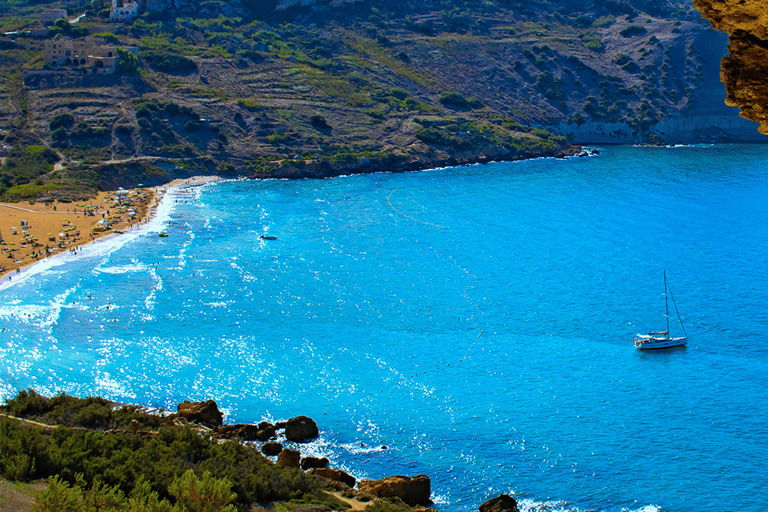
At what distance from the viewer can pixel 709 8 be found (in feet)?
25.4

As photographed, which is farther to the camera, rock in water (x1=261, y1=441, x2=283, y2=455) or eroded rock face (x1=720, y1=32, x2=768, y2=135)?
rock in water (x1=261, y1=441, x2=283, y2=455)

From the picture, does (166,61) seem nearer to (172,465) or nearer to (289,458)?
(289,458)

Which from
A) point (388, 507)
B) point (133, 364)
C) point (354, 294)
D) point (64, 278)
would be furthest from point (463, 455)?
point (64, 278)

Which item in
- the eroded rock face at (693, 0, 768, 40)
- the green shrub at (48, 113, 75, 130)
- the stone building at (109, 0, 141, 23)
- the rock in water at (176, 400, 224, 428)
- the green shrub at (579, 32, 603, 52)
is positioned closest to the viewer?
the eroded rock face at (693, 0, 768, 40)

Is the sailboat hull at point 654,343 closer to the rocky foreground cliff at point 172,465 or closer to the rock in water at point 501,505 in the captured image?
the rock in water at point 501,505

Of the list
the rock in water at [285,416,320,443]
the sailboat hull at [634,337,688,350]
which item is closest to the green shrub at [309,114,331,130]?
the sailboat hull at [634,337,688,350]

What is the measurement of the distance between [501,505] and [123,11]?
14137 cm

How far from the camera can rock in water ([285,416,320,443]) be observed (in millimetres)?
34469

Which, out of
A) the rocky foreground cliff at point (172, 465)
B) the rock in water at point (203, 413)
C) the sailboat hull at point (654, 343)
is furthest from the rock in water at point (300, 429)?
the sailboat hull at point (654, 343)

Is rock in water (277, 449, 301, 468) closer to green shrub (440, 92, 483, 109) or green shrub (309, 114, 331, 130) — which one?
green shrub (309, 114, 331, 130)

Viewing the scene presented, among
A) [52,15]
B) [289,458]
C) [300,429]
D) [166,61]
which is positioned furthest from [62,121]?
[289,458]

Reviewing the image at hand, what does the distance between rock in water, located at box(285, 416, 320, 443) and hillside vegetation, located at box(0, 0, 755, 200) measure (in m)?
63.9

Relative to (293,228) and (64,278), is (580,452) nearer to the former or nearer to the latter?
(64,278)

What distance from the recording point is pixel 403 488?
95.8 ft
